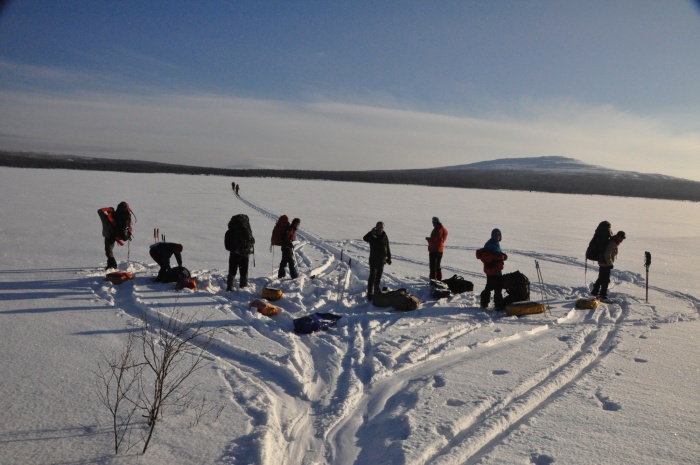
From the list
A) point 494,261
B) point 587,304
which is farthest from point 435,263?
point 587,304

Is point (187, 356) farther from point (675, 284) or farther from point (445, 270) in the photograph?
point (675, 284)

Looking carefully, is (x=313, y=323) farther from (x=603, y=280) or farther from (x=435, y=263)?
(x=603, y=280)

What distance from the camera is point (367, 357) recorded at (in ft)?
18.1

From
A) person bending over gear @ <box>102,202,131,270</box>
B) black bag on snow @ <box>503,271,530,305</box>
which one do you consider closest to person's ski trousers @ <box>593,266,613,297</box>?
black bag on snow @ <box>503,271,530,305</box>

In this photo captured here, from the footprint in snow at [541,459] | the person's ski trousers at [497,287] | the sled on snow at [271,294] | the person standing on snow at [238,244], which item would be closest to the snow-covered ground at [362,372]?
the footprint in snow at [541,459]

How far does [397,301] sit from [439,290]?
110 cm

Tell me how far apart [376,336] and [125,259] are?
6.77 m

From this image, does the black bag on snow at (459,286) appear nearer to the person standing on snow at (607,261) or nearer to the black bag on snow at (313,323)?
the person standing on snow at (607,261)

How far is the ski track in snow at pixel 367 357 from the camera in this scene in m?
3.77

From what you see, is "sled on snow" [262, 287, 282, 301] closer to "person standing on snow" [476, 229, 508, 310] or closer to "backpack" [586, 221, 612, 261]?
"person standing on snow" [476, 229, 508, 310]

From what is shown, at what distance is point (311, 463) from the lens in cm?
343

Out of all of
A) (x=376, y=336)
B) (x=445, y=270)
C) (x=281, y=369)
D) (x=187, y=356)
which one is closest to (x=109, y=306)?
(x=187, y=356)

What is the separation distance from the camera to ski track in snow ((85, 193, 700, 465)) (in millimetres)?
3766

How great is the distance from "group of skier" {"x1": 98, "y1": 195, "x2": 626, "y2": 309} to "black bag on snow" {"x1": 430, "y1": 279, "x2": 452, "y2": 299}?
28.2 inches
